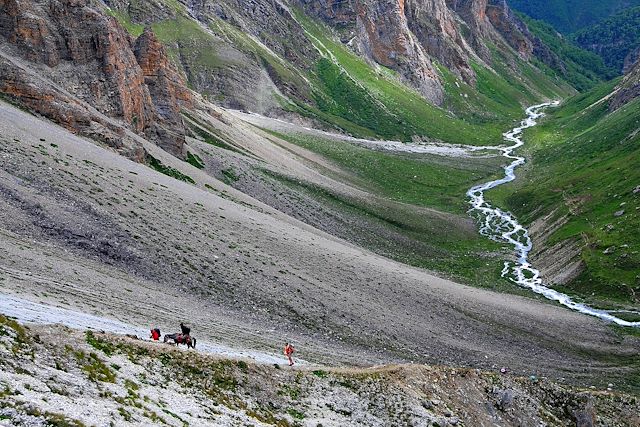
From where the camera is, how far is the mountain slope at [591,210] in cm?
7531

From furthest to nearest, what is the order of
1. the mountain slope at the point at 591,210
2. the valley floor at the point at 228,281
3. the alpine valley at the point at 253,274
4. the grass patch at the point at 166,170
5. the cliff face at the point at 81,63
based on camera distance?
the mountain slope at the point at 591,210, the grass patch at the point at 166,170, the cliff face at the point at 81,63, the valley floor at the point at 228,281, the alpine valley at the point at 253,274

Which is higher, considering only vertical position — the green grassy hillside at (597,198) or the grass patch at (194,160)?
the green grassy hillside at (597,198)

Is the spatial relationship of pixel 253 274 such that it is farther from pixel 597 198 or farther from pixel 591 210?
pixel 597 198

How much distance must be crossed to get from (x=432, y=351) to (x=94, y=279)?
2739 cm

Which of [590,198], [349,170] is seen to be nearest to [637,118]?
[590,198]

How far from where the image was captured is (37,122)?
59250mm

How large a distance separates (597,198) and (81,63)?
86143mm

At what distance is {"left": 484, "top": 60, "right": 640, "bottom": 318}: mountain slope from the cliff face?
193 feet

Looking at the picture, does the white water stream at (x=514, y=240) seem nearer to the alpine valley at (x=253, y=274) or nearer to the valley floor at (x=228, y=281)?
the alpine valley at (x=253, y=274)

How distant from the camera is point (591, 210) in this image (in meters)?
99.4

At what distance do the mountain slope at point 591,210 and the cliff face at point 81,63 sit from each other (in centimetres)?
5881

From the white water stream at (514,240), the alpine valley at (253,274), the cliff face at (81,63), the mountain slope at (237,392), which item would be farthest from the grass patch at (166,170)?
the white water stream at (514,240)

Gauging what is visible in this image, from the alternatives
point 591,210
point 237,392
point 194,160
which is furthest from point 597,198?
point 237,392

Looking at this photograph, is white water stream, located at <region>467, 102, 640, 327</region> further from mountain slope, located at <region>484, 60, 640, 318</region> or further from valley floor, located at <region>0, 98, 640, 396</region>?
valley floor, located at <region>0, 98, 640, 396</region>
